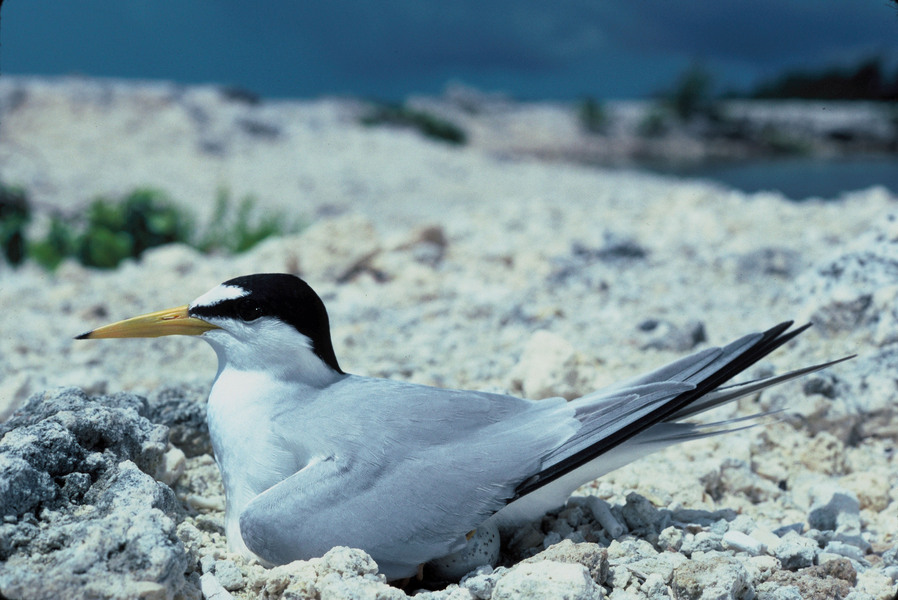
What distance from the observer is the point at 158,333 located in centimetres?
275

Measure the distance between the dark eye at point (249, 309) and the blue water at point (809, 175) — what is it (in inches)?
541

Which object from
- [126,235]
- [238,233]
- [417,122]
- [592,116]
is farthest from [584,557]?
[592,116]

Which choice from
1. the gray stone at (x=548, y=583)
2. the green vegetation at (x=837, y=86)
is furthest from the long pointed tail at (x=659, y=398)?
the green vegetation at (x=837, y=86)

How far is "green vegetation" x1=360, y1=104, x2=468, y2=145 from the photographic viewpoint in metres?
29.3

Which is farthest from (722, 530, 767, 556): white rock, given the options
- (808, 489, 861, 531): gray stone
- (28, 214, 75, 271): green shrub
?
(28, 214, 75, 271): green shrub

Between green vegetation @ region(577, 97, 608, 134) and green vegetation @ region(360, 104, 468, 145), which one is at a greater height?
green vegetation @ region(577, 97, 608, 134)

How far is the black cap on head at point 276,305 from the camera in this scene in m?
2.65

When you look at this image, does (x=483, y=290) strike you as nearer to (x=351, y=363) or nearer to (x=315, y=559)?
(x=351, y=363)

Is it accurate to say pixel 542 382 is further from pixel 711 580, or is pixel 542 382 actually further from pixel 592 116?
pixel 592 116

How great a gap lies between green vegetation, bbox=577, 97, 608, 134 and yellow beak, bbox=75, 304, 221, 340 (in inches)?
1662

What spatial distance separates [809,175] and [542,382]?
70.6 ft

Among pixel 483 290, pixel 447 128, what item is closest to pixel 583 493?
pixel 483 290

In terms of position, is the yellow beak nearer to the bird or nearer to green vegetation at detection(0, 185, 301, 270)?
the bird

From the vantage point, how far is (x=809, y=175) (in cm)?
2241
